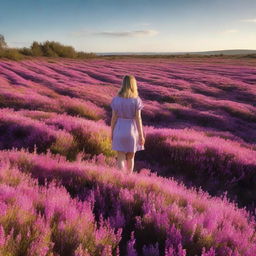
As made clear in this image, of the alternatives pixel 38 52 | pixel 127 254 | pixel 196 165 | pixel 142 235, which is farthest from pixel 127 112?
pixel 38 52

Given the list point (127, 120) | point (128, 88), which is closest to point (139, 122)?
point (127, 120)

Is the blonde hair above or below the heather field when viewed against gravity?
above

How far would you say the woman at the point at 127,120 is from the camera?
5.91 meters

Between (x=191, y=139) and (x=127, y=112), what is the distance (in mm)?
2687

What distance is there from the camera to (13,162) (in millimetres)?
4637

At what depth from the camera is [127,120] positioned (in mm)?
6066

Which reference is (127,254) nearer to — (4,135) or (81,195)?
(81,195)

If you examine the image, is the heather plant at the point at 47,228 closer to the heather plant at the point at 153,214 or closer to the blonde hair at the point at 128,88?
the heather plant at the point at 153,214

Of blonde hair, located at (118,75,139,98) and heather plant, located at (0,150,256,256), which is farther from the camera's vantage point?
blonde hair, located at (118,75,139,98)

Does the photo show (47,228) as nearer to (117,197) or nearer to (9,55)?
(117,197)

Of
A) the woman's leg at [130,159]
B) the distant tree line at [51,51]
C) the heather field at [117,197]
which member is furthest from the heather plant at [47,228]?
the distant tree line at [51,51]

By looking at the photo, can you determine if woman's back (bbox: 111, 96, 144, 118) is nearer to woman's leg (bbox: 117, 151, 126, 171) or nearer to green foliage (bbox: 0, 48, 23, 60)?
woman's leg (bbox: 117, 151, 126, 171)

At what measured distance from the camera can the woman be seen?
591cm

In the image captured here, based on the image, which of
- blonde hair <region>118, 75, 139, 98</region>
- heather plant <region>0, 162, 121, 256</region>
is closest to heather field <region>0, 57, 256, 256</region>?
heather plant <region>0, 162, 121, 256</region>
